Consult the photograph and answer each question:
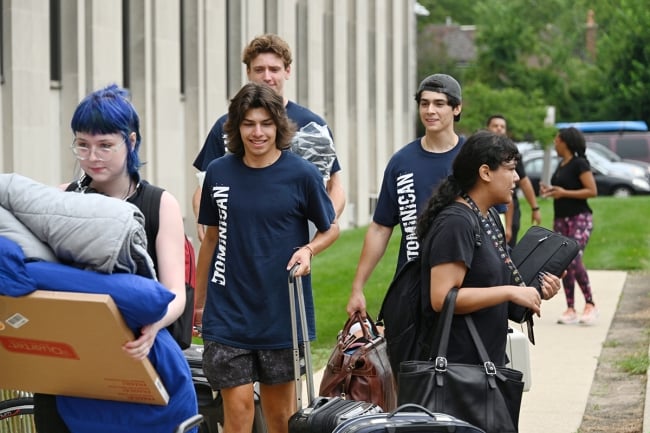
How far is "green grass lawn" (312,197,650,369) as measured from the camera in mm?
14052

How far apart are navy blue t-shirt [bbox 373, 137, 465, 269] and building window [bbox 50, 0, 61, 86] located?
42.1 ft

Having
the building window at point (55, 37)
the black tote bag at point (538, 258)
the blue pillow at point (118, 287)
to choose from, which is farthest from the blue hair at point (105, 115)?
the building window at point (55, 37)

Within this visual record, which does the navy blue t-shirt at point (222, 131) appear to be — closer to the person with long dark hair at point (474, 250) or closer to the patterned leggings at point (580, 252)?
the person with long dark hair at point (474, 250)

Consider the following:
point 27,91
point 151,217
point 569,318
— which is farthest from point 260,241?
point 27,91

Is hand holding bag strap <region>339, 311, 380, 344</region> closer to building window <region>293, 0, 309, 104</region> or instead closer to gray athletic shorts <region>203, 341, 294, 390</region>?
gray athletic shorts <region>203, 341, 294, 390</region>

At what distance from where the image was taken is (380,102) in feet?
117

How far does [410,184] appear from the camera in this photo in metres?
6.96

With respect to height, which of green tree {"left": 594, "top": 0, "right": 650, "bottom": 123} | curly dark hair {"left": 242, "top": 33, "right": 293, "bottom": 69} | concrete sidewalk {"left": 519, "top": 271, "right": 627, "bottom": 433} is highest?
green tree {"left": 594, "top": 0, "right": 650, "bottom": 123}

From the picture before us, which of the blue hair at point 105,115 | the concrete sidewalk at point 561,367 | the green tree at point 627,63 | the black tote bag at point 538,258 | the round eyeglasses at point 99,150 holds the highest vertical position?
the green tree at point 627,63

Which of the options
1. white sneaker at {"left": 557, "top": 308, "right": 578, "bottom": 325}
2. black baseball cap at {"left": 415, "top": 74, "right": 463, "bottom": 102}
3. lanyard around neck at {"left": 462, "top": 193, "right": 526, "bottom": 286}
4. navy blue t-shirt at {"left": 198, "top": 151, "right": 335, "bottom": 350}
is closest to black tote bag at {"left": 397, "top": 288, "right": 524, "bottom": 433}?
lanyard around neck at {"left": 462, "top": 193, "right": 526, "bottom": 286}

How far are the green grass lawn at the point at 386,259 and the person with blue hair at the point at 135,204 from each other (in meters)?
6.55

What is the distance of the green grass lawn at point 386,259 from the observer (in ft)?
46.1

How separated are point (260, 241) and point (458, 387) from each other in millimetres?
1249

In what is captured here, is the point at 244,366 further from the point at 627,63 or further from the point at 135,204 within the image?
the point at 627,63
